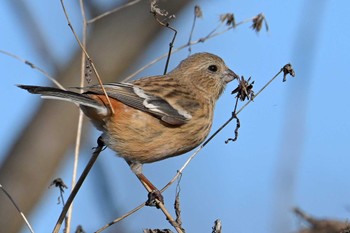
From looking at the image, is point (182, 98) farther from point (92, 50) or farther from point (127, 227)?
point (92, 50)

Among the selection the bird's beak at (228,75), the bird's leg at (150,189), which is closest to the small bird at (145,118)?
the bird's leg at (150,189)

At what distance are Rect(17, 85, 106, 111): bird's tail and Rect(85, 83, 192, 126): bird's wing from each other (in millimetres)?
110

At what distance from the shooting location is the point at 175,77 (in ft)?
21.0

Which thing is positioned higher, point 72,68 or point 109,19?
point 109,19

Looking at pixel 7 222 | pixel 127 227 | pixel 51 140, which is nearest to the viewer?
pixel 127 227

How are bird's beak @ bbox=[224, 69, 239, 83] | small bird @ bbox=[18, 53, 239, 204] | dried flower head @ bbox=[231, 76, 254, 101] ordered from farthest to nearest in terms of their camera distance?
bird's beak @ bbox=[224, 69, 239, 83] → small bird @ bbox=[18, 53, 239, 204] → dried flower head @ bbox=[231, 76, 254, 101]

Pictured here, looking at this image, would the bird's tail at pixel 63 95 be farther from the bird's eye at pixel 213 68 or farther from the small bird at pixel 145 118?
the bird's eye at pixel 213 68

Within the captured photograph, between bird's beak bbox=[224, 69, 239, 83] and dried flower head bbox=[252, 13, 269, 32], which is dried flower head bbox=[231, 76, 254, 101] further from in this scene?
bird's beak bbox=[224, 69, 239, 83]

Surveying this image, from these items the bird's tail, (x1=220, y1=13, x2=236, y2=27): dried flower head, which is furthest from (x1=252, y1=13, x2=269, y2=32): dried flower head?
the bird's tail

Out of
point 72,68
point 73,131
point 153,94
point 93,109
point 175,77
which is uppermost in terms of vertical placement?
point 72,68

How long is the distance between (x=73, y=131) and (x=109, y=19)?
1.33 meters

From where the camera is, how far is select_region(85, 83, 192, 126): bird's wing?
5410 millimetres

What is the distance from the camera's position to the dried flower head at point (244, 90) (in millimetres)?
4625

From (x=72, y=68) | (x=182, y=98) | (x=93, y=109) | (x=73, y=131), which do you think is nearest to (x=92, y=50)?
(x=72, y=68)
